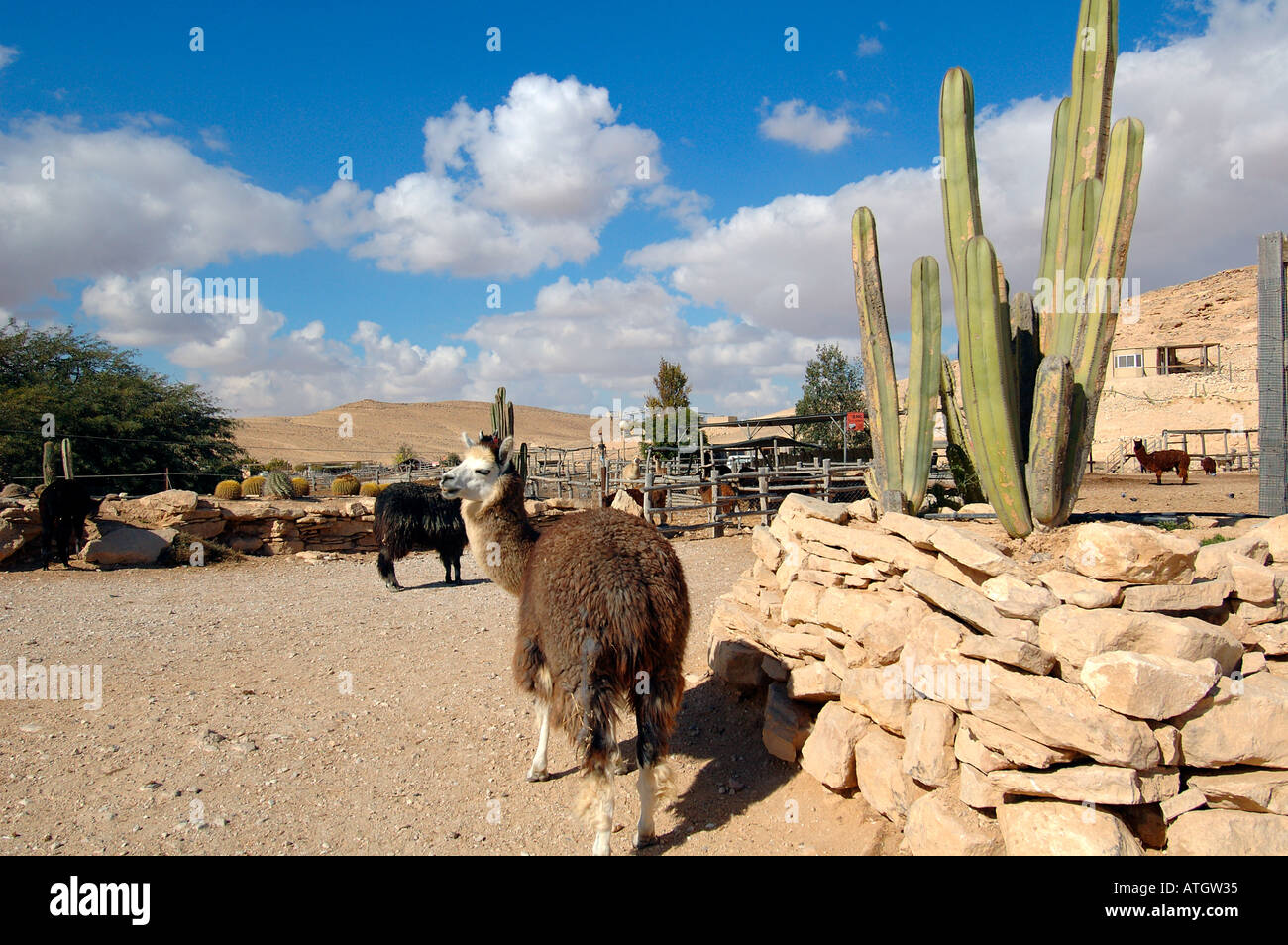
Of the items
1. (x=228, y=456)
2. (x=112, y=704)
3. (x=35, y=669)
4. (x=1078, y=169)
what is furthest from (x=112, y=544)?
(x=228, y=456)

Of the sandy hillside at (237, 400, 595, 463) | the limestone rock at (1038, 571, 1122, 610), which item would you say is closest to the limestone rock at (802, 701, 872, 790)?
the limestone rock at (1038, 571, 1122, 610)

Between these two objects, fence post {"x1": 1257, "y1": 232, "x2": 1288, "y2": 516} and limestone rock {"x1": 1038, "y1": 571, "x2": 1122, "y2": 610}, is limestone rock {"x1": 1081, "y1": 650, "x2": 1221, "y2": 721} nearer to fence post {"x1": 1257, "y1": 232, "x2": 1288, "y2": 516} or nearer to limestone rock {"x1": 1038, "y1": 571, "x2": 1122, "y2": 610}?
limestone rock {"x1": 1038, "y1": 571, "x2": 1122, "y2": 610}

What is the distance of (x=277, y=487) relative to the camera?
25828 millimetres

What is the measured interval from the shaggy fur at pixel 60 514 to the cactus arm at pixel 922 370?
14105mm

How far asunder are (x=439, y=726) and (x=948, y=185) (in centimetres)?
586

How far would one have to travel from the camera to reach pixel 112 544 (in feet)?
44.0

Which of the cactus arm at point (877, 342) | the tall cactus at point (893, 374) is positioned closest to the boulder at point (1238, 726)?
the tall cactus at point (893, 374)

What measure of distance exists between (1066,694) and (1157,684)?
13.6 inches

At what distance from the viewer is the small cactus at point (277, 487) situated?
25.8 m

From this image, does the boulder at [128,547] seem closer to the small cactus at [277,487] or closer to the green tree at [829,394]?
the small cactus at [277,487]

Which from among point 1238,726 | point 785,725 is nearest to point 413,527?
point 785,725

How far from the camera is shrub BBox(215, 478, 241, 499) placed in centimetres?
2462

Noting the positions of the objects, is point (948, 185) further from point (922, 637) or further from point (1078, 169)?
point (922, 637)

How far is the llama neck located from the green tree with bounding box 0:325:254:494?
1928 centimetres
